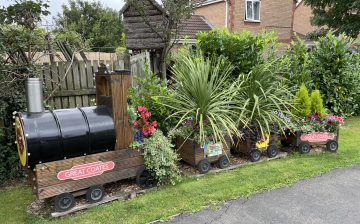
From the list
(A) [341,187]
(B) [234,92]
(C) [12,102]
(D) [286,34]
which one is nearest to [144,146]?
(B) [234,92]

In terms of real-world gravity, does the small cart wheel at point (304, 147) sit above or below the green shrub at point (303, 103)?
below

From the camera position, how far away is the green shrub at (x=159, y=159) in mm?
3602

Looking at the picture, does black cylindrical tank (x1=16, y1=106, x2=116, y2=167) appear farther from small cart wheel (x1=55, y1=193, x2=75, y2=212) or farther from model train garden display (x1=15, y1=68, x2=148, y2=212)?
small cart wheel (x1=55, y1=193, x2=75, y2=212)

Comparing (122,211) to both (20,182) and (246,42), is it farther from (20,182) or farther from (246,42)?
(246,42)

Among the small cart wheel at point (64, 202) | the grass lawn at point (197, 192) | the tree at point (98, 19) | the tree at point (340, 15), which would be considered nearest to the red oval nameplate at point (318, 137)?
the grass lawn at point (197, 192)

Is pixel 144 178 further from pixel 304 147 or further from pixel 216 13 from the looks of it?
pixel 216 13

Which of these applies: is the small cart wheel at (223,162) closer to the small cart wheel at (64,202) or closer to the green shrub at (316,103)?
the green shrub at (316,103)

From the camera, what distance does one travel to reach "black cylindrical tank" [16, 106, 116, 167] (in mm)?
2896

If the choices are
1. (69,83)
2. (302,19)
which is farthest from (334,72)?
(302,19)

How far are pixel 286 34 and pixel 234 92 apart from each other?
15.7 m

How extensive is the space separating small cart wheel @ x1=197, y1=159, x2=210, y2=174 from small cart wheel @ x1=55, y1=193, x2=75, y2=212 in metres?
1.75

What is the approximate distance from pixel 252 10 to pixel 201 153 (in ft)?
49.8

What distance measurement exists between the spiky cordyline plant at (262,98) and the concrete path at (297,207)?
1130 millimetres

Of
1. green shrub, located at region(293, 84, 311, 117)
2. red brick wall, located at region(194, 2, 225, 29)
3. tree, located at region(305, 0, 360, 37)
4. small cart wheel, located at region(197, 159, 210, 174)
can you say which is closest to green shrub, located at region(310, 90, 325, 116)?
green shrub, located at region(293, 84, 311, 117)
